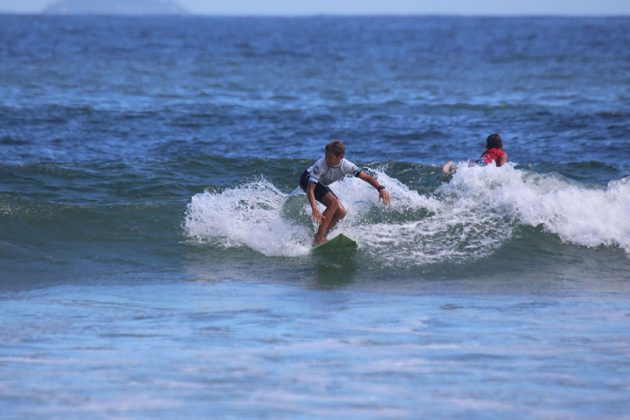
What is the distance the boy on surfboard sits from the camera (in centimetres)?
1098

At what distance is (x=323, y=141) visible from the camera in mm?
20078

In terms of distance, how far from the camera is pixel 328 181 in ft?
37.3

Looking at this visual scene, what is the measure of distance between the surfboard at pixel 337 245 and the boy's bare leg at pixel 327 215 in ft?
0.29

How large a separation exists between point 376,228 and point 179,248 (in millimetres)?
2619

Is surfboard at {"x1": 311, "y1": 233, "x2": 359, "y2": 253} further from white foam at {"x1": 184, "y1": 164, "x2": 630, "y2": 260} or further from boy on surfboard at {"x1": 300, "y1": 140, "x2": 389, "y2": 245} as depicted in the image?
white foam at {"x1": 184, "y1": 164, "x2": 630, "y2": 260}

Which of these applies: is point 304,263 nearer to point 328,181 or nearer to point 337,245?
point 337,245

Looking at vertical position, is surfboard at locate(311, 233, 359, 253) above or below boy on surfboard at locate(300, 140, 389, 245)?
below

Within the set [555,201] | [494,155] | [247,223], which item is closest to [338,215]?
[247,223]

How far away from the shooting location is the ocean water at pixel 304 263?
6.58m

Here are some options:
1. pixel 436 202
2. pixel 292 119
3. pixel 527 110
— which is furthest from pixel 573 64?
pixel 436 202

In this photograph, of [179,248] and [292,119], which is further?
[292,119]

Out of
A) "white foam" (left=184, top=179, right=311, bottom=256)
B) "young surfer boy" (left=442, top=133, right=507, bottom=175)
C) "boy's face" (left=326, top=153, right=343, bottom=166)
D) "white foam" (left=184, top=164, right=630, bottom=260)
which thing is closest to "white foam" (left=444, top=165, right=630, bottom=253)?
"white foam" (left=184, top=164, right=630, bottom=260)

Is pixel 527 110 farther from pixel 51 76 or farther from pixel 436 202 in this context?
pixel 51 76

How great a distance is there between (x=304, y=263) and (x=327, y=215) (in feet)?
2.21
